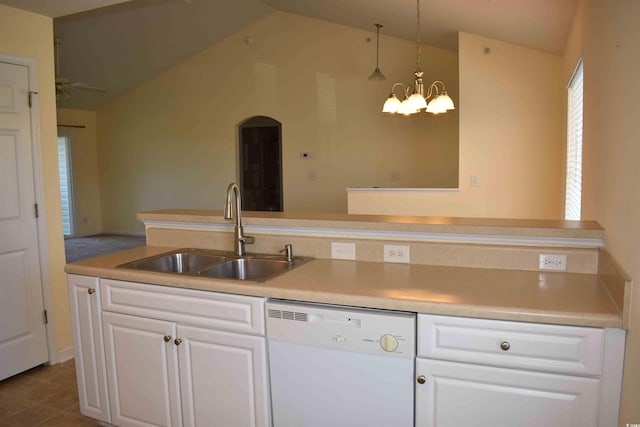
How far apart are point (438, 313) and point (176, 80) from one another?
772cm

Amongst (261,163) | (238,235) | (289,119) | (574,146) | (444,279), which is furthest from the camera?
(261,163)

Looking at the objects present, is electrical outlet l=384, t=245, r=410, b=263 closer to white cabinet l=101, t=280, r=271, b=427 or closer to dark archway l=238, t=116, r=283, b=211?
white cabinet l=101, t=280, r=271, b=427

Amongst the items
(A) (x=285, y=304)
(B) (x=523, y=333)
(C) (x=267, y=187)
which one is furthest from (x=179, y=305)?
(C) (x=267, y=187)

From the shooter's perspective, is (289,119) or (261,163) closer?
(289,119)

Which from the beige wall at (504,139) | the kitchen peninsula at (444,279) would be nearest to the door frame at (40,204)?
the kitchen peninsula at (444,279)

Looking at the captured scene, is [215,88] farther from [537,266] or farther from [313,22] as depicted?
[537,266]

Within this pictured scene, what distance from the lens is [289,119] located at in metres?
7.35

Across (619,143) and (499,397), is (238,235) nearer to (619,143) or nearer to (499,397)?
(499,397)

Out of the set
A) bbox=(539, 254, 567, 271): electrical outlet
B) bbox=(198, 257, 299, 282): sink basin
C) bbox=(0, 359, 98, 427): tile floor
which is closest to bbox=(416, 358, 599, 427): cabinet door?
bbox=(539, 254, 567, 271): electrical outlet

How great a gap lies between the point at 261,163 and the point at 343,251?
571 centimetres

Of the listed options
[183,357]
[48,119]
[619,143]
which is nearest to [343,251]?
A: [183,357]

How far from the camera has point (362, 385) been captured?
67.6 inches

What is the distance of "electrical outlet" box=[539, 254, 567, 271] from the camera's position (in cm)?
196

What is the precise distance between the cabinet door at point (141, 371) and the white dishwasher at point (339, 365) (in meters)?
0.54
